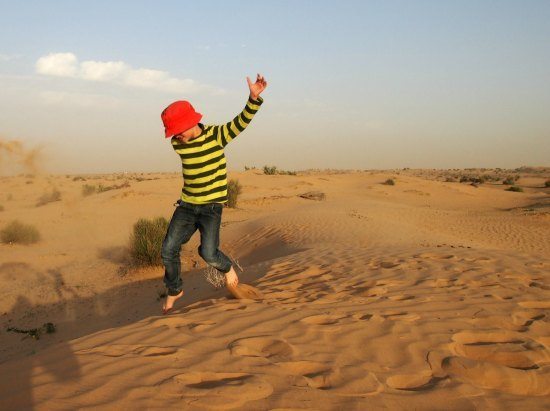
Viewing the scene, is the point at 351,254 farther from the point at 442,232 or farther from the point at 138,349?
the point at 442,232

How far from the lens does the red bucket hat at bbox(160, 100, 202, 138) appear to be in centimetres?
411

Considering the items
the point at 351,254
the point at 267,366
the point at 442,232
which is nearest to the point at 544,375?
the point at 267,366

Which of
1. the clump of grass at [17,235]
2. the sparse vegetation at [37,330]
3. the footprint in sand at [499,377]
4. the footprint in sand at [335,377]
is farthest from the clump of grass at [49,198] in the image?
the footprint in sand at [499,377]

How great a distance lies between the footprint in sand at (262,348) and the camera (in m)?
3.20

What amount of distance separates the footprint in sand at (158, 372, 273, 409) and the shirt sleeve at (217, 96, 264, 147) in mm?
2256

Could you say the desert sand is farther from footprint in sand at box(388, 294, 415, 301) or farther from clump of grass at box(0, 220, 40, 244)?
clump of grass at box(0, 220, 40, 244)

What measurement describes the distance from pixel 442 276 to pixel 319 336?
2861 mm

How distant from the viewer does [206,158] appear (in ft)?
14.4

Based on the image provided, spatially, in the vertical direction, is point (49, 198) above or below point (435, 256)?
above

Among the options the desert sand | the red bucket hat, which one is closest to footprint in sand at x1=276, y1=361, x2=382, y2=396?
the desert sand

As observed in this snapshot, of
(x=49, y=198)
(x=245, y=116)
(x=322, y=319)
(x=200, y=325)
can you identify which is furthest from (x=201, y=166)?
(x=49, y=198)

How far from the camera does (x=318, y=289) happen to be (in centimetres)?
554

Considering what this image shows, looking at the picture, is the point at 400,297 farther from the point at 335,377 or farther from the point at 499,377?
the point at 335,377

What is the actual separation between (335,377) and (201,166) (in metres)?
2.33
